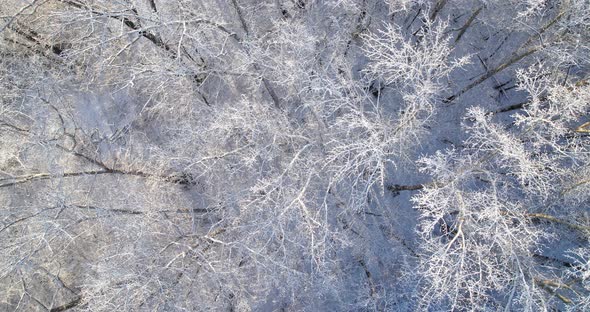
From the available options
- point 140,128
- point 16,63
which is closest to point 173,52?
point 140,128

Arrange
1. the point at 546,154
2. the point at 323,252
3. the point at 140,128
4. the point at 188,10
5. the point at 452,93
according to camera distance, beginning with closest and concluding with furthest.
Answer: the point at 546,154, the point at 323,252, the point at 188,10, the point at 452,93, the point at 140,128

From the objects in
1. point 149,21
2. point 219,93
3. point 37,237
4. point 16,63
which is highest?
point 149,21

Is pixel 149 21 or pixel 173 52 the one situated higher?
pixel 149 21

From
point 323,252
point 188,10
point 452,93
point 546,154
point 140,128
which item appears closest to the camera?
point 546,154

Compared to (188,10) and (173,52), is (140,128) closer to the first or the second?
(173,52)

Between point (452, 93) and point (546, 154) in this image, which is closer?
point (546, 154)

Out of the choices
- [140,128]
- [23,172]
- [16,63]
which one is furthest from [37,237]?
[16,63]
